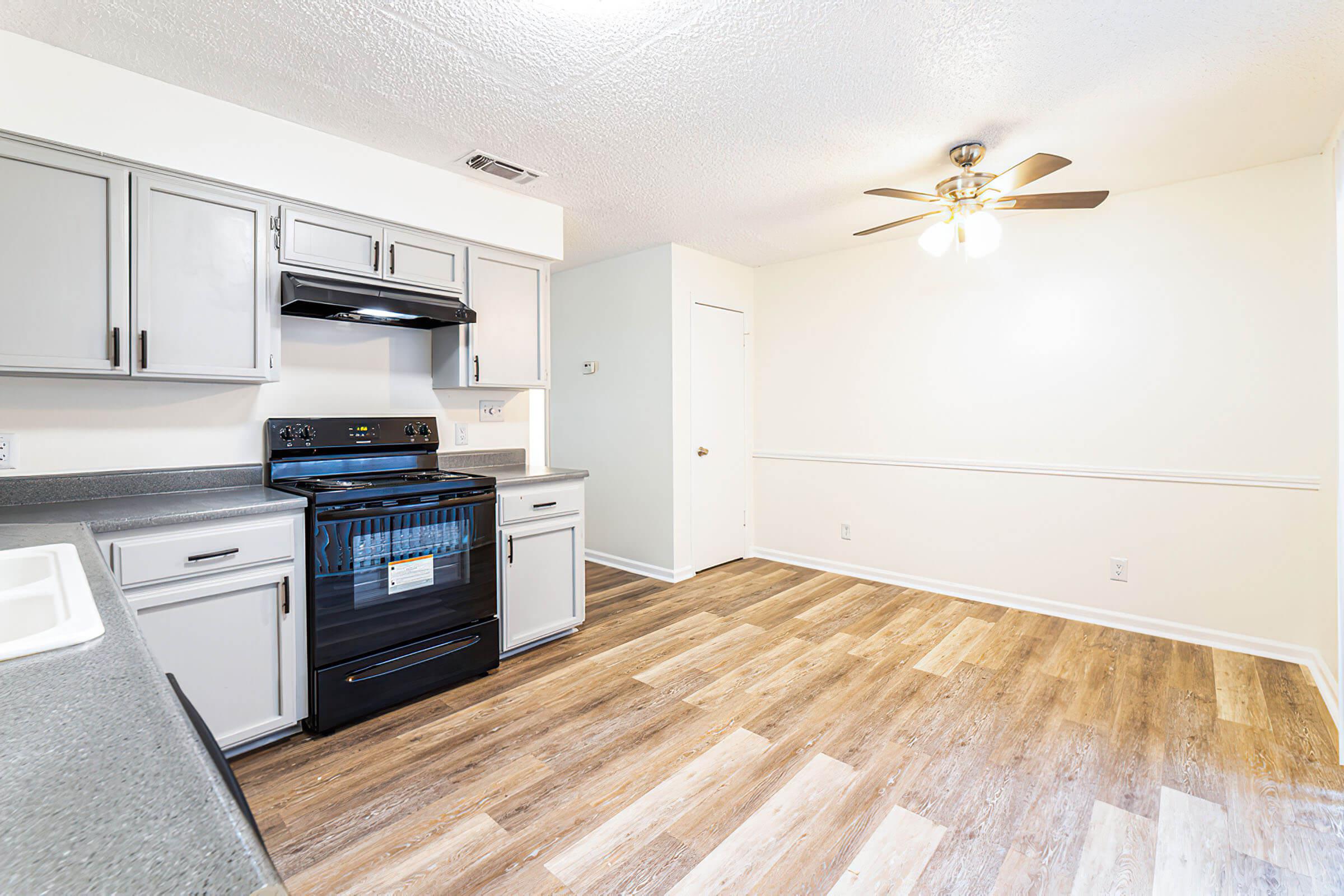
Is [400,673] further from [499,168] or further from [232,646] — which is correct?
[499,168]

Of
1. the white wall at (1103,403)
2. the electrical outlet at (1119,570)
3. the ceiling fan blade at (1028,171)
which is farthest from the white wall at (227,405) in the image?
the electrical outlet at (1119,570)

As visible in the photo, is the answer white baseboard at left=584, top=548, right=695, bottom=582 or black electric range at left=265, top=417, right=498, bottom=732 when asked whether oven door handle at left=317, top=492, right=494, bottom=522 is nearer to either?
black electric range at left=265, top=417, right=498, bottom=732

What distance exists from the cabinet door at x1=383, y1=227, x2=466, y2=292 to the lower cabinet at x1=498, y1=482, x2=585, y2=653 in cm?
106

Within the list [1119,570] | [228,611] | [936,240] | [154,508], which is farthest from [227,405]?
[1119,570]

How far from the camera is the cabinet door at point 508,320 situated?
3.16 meters

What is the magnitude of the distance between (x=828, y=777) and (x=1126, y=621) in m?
2.40

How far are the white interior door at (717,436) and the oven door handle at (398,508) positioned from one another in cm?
199

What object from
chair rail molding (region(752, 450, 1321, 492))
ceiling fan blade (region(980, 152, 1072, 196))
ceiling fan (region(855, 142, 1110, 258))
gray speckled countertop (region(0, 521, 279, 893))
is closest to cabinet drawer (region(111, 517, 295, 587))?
gray speckled countertop (region(0, 521, 279, 893))

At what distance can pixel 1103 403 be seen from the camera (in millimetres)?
3445

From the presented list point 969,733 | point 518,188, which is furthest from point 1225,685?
point 518,188

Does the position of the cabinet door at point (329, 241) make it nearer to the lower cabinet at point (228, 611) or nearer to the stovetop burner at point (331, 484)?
the stovetop burner at point (331, 484)

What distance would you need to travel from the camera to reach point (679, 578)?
435 centimetres

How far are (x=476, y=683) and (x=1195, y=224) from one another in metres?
4.19

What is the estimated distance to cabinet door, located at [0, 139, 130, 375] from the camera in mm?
1953
